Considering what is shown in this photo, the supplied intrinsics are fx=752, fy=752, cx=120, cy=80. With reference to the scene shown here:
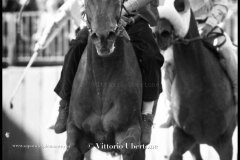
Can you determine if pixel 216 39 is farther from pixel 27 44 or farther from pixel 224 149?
pixel 27 44

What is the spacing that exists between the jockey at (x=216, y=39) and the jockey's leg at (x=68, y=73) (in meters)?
1.01

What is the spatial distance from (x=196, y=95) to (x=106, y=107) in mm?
1215

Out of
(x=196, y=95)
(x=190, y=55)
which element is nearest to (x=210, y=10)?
(x=190, y=55)

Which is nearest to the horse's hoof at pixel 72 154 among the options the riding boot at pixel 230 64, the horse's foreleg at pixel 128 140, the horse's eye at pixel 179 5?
the horse's foreleg at pixel 128 140

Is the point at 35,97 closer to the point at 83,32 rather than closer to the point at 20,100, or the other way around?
the point at 20,100

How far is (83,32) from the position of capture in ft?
15.9

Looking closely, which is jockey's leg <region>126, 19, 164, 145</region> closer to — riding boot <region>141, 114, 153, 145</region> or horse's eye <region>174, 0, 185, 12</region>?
riding boot <region>141, 114, 153, 145</region>

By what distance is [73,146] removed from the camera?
4.54 meters

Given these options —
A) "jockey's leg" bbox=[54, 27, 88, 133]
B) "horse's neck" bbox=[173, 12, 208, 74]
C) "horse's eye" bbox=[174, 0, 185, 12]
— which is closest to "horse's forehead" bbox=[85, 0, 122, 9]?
"jockey's leg" bbox=[54, 27, 88, 133]

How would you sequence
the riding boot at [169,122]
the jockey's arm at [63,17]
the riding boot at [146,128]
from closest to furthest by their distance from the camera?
the riding boot at [146,128], the riding boot at [169,122], the jockey's arm at [63,17]

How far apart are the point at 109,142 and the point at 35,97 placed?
11.0 ft

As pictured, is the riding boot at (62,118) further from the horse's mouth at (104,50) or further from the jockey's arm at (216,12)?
the jockey's arm at (216,12)

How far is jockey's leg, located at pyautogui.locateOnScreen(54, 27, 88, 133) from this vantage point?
4746mm

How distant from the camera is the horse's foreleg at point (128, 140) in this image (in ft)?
14.7
